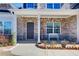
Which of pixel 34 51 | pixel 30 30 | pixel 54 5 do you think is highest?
pixel 54 5

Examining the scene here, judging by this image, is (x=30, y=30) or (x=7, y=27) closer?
(x=7, y=27)

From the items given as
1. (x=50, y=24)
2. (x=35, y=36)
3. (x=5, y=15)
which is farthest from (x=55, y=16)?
(x=5, y=15)

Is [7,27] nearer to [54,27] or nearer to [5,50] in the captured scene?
[5,50]

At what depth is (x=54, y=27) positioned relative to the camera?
6.39 meters

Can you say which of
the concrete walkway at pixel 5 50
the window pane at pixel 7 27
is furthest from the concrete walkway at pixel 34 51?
the window pane at pixel 7 27

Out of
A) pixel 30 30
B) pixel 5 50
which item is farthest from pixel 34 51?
pixel 5 50

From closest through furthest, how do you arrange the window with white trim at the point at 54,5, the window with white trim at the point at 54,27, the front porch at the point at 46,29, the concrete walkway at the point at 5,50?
the window with white trim at the point at 54,5 → the concrete walkway at the point at 5,50 → the front porch at the point at 46,29 → the window with white trim at the point at 54,27

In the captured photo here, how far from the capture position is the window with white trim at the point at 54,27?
20.7 feet

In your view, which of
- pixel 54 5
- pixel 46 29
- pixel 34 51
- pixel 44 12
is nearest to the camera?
pixel 54 5

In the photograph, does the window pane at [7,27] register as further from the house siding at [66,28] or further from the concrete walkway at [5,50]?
the house siding at [66,28]

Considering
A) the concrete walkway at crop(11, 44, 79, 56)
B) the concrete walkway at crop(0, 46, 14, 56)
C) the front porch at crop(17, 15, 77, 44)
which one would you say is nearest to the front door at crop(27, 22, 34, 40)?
the front porch at crop(17, 15, 77, 44)

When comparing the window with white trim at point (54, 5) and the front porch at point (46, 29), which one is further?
the front porch at point (46, 29)

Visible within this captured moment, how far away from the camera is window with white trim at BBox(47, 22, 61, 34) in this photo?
20.7ft

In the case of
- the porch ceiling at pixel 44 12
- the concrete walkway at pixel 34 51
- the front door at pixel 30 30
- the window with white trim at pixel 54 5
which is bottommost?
the concrete walkway at pixel 34 51
